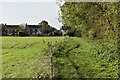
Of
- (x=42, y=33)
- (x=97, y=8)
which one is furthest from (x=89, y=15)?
(x=42, y=33)

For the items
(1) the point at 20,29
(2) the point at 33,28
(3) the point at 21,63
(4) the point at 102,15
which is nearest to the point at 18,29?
(1) the point at 20,29

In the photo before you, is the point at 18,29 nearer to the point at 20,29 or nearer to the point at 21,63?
the point at 20,29

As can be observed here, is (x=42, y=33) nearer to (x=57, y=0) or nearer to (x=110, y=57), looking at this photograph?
(x=57, y=0)

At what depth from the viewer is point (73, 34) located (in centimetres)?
7056

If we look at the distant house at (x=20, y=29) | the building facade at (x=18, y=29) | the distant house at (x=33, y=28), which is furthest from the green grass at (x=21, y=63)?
the distant house at (x=33, y=28)

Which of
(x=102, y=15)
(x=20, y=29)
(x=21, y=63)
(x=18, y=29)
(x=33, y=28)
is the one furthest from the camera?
(x=33, y=28)

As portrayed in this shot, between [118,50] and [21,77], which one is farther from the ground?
[118,50]

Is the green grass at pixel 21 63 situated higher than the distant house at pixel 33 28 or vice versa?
the distant house at pixel 33 28

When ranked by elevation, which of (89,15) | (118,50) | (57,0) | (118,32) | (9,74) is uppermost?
(57,0)

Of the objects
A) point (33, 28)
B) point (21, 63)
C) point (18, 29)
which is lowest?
point (21, 63)

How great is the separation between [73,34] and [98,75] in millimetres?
62121

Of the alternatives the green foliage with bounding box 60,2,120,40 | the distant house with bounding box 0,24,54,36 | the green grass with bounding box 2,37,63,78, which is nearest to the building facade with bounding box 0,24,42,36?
the distant house with bounding box 0,24,54,36

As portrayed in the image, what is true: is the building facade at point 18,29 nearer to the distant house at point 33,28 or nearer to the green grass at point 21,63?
the distant house at point 33,28

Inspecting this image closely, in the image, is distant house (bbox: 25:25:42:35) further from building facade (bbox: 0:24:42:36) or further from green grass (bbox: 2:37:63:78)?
green grass (bbox: 2:37:63:78)
